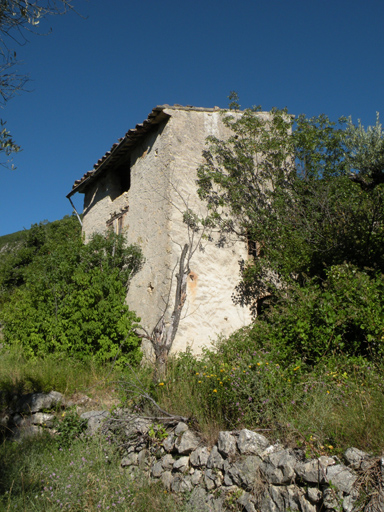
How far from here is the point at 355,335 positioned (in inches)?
237

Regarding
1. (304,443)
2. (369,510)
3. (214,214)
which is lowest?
(369,510)

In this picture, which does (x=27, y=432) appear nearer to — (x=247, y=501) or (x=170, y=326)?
(x=170, y=326)

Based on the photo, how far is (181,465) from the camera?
189 inches

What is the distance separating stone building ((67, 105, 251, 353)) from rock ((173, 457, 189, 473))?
315 centimetres

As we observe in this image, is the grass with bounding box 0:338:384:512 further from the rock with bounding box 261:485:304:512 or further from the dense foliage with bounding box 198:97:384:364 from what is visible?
the dense foliage with bounding box 198:97:384:364

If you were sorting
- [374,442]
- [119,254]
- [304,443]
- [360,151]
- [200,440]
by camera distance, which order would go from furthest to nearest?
1. [360,151]
2. [119,254]
3. [200,440]
4. [304,443]
5. [374,442]

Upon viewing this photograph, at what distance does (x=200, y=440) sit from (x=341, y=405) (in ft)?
5.80

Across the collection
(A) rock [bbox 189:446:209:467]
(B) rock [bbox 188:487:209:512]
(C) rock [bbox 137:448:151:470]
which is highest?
(A) rock [bbox 189:446:209:467]

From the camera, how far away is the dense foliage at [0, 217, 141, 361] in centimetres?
812

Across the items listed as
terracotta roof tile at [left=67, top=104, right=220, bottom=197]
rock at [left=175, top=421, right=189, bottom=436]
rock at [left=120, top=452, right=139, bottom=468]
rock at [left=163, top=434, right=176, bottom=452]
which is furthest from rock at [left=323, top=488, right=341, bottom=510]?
terracotta roof tile at [left=67, top=104, right=220, bottom=197]

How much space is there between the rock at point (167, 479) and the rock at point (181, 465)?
11 cm

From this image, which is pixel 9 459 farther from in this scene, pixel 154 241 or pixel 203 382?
pixel 154 241

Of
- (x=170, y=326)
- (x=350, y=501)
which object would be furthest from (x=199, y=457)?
(x=170, y=326)

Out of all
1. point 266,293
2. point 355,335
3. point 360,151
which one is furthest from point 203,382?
point 360,151
